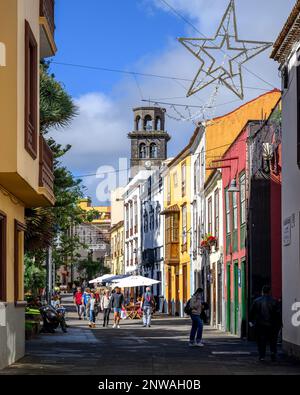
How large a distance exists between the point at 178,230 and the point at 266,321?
32.2 metres

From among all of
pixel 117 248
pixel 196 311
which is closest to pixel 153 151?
pixel 117 248

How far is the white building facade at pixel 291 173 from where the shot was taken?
20.8 metres

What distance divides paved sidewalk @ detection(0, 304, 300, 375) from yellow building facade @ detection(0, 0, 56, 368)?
1081 mm

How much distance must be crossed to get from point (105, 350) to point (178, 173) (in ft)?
94.7

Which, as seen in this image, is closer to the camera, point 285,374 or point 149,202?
point 285,374

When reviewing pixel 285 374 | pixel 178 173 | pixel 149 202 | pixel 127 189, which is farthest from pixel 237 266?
pixel 127 189

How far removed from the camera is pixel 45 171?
20484 mm

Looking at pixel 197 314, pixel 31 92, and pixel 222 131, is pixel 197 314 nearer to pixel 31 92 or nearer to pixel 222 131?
pixel 31 92

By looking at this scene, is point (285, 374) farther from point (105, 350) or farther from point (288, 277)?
point (105, 350)

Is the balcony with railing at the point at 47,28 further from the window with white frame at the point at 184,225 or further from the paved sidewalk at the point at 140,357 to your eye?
the window with white frame at the point at 184,225

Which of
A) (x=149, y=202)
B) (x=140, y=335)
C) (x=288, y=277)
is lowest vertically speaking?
(x=140, y=335)

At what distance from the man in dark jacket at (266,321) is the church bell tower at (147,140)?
241ft

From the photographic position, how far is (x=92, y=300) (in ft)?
129
